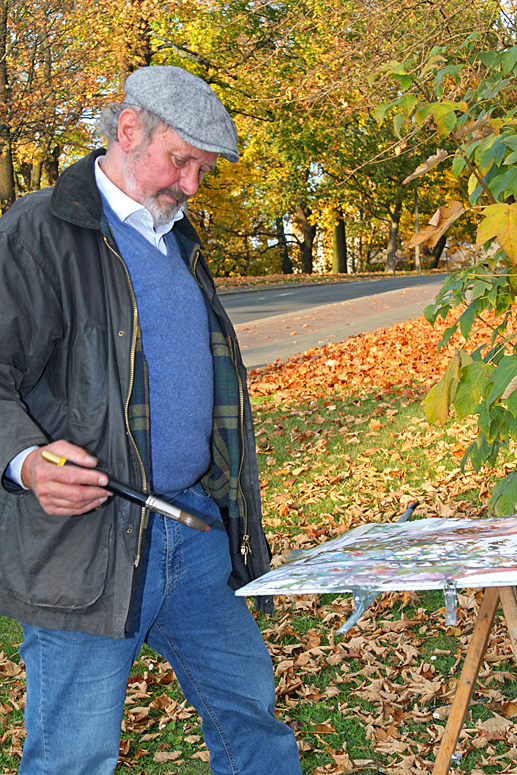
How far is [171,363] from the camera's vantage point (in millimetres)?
2289

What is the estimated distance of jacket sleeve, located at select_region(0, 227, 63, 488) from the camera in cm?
193

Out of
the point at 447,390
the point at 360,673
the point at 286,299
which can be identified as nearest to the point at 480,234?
the point at 447,390

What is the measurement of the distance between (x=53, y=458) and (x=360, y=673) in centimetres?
294

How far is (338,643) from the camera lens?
4484 millimetres

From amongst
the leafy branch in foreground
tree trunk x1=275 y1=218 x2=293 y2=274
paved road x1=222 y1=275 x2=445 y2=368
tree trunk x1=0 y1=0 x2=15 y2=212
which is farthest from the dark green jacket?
tree trunk x1=275 y1=218 x2=293 y2=274

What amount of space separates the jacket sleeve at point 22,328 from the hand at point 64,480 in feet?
0.27

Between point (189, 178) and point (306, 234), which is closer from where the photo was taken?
point (189, 178)

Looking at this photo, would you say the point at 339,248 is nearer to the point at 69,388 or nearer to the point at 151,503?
the point at 69,388

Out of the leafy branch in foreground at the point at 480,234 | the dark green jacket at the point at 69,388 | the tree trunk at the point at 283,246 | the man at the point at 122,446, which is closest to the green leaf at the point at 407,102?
the leafy branch in foreground at the point at 480,234

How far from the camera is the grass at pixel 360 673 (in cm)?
361

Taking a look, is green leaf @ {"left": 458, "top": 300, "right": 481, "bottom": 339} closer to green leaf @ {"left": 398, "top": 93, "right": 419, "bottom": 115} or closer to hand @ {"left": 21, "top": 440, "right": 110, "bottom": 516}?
green leaf @ {"left": 398, "top": 93, "right": 419, "bottom": 115}

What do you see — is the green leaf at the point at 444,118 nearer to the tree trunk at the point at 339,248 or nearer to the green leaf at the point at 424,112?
the green leaf at the point at 424,112

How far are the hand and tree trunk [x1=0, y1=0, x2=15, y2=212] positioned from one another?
1674 cm

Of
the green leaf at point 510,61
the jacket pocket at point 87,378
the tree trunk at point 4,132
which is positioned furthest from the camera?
the tree trunk at point 4,132
